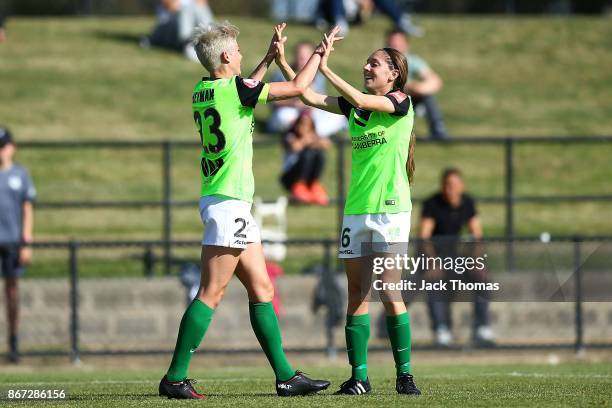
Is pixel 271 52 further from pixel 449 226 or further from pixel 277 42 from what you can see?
pixel 449 226

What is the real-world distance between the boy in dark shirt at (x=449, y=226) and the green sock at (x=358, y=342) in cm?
510

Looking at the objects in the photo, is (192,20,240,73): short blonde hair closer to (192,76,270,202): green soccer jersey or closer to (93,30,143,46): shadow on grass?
(192,76,270,202): green soccer jersey

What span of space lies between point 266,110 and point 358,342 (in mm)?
14513

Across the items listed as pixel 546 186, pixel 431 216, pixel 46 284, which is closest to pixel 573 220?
pixel 546 186

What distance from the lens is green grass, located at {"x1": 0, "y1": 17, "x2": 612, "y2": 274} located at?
1775 cm

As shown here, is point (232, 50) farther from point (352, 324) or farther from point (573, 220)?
point (573, 220)

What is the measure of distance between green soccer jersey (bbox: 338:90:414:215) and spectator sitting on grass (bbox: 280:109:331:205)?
7145mm

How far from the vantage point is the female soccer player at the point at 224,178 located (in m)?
7.01

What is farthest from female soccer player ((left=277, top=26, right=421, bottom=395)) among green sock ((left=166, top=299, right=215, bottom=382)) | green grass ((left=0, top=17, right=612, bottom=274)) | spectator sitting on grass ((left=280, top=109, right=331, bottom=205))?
green grass ((left=0, top=17, right=612, bottom=274))

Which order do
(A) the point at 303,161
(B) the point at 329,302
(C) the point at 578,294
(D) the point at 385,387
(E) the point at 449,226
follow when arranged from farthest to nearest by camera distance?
(A) the point at 303,161, (E) the point at 449,226, (B) the point at 329,302, (C) the point at 578,294, (D) the point at 385,387

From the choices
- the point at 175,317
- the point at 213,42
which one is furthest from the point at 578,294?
the point at 213,42

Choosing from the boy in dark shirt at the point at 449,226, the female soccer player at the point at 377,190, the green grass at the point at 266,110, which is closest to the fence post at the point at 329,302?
the boy in dark shirt at the point at 449,226

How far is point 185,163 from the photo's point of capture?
2000cm

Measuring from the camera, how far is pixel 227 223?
6.99m
